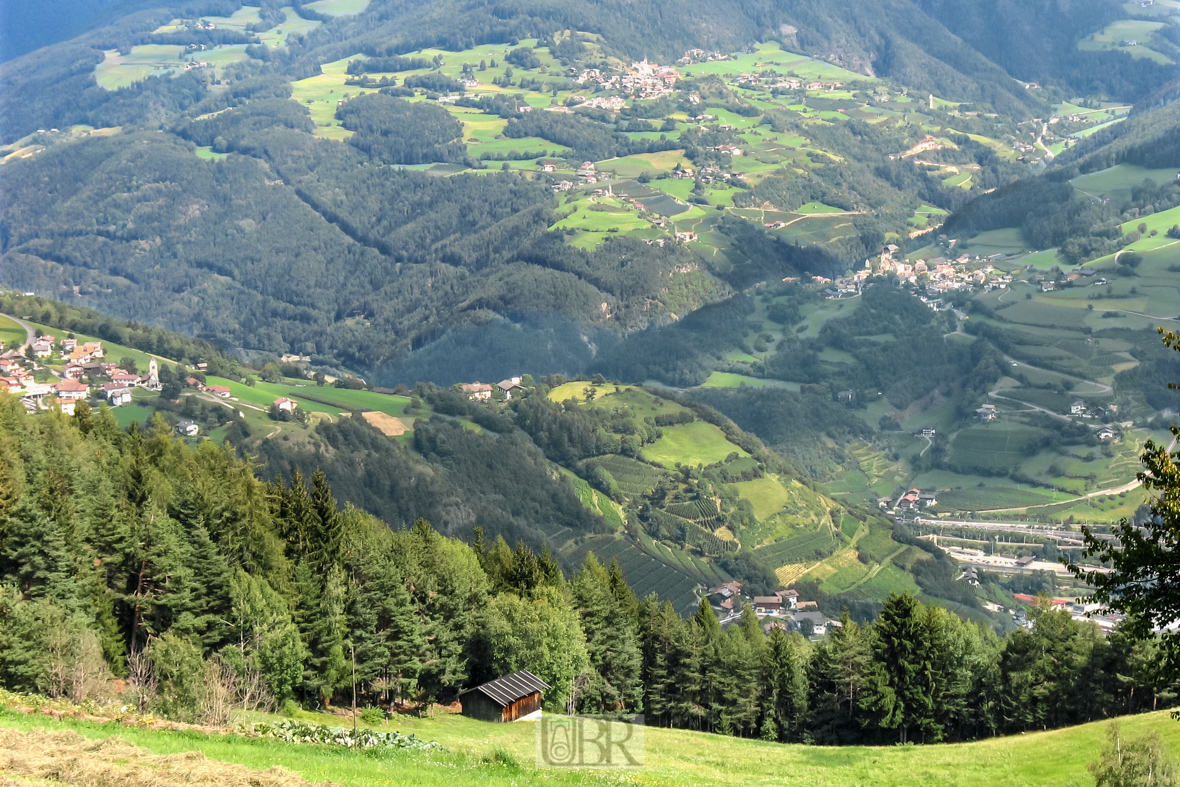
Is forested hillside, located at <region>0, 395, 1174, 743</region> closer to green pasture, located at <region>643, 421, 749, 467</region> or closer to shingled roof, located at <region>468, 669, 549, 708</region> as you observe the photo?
shingled roof, located at <region>468, 669, 549, 708</region>

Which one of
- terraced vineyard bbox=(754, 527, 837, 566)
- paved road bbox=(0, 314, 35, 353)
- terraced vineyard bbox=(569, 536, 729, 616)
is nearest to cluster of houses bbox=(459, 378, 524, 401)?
terraced vineyard bbox=(569, 536, 729, 616)

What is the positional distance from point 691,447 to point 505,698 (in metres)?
121

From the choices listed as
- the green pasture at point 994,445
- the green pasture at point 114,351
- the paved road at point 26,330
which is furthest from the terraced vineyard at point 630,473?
the paved road at point 26,330

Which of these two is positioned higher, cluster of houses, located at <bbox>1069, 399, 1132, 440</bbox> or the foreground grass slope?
cluster of houses, located at <bbox>1069, 399, 1132, 440</bbox>

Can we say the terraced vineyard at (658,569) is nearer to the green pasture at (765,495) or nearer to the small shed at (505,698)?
the green pasture at (765,495)

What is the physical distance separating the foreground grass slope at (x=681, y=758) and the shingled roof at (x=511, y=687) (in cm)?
138

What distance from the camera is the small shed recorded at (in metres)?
50.6

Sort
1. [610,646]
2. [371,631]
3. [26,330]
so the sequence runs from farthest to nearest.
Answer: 1. [26,330]
2. [610,646]
3. [371,631]

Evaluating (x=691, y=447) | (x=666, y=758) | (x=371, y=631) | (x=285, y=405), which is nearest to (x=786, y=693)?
(x=666, y=758)

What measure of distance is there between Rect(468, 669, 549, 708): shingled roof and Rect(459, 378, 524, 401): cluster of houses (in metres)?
132

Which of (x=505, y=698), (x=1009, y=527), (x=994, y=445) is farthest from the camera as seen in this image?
(x=994, y=445)

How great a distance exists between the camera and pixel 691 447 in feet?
558

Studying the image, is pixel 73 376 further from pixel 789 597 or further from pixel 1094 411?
pixel 1094 411

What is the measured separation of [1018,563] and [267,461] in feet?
291
